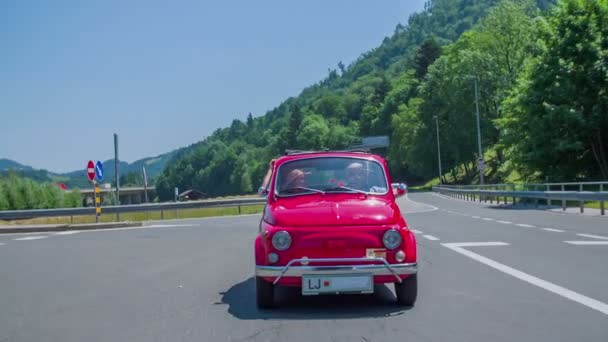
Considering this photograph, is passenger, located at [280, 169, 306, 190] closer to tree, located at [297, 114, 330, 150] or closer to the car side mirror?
the car side mirror

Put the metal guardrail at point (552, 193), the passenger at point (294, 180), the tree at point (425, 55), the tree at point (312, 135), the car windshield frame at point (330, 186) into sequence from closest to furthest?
the car windshield frame at point (330, 186) < the passenger at point (294, 180) < the metal guardrail at point (552, 193) < the tree at point (425, 55) < the tree at point (312, 135)

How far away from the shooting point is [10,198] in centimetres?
8119

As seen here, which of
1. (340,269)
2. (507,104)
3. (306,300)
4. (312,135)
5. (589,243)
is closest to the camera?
(340,269)

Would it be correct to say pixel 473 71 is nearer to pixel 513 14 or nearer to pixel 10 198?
pixel 513 14

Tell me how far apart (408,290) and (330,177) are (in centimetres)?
176

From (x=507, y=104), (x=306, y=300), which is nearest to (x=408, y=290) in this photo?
(x=306, y=300)

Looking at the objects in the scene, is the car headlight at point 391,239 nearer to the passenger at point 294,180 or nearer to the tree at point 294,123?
the passenger at point 294,180

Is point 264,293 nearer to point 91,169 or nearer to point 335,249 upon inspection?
point 335,249

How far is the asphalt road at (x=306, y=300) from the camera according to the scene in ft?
19.5

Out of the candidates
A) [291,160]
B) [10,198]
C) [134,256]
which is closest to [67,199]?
[10,198]

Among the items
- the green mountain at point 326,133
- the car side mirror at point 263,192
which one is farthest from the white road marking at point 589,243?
the green mountain at point 326,133

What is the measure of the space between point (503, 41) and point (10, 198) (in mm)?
60301

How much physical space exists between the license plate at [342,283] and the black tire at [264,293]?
0.57 metres

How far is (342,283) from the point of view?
21.4ft
